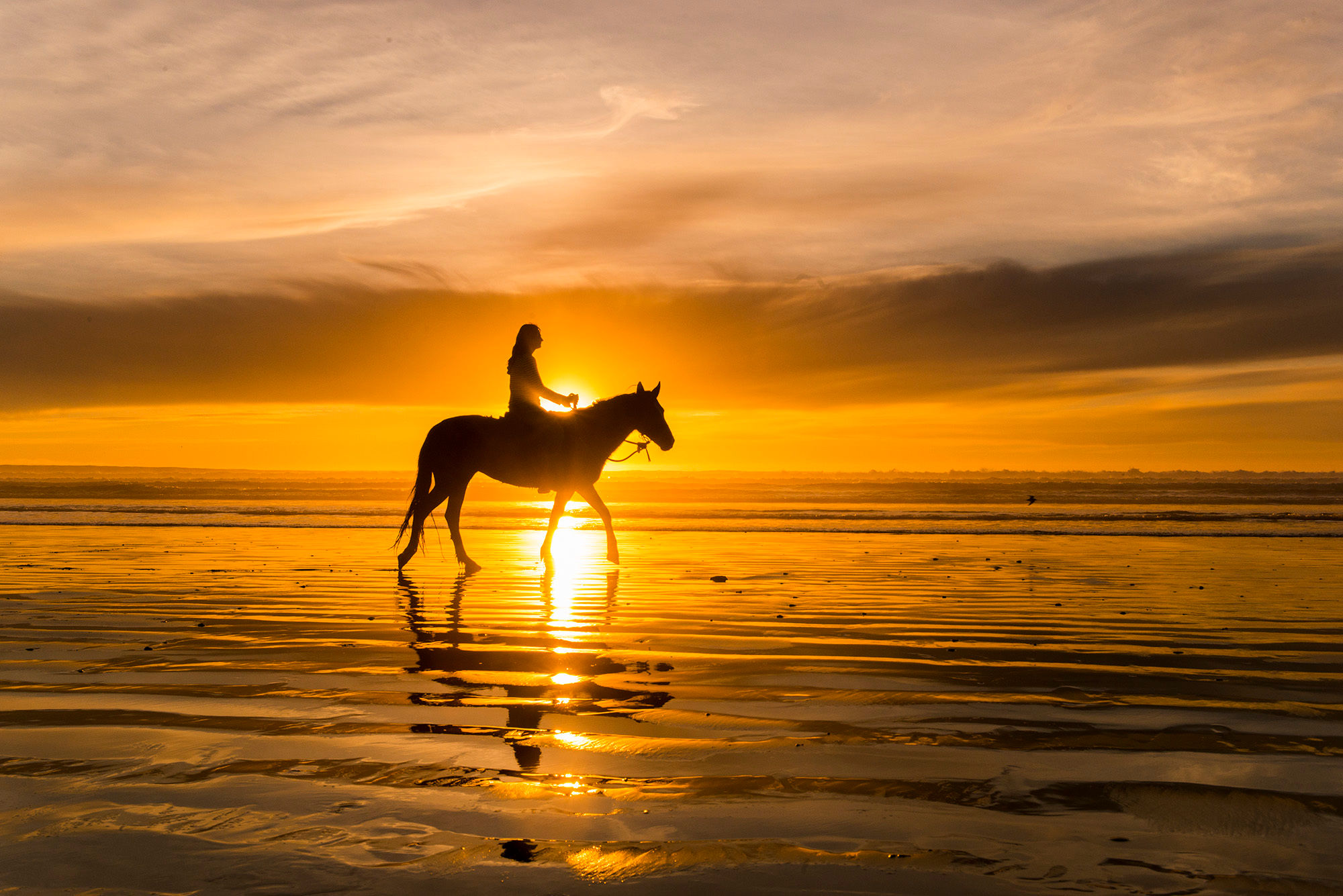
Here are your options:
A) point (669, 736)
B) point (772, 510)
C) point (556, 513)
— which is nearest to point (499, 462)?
point (556, 513)

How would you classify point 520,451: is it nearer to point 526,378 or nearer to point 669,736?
point 526,378

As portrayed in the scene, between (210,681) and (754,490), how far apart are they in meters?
49.8

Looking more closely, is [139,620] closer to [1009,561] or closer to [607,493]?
[1009,561]

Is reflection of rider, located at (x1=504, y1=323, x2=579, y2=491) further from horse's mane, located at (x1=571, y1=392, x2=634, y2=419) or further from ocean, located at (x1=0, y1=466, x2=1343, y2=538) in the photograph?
ocean, located at (x1=0, y1=466, x2=1343, y2=538)

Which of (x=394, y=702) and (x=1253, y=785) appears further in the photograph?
(x=394, y=702)

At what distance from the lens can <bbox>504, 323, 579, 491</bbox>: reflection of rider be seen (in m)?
13.7

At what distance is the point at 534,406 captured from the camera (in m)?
13.8

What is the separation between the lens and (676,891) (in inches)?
105

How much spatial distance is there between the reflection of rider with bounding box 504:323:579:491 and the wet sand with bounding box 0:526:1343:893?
478 centimetres

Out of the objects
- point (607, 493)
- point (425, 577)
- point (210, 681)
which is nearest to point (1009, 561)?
point (425, 577)

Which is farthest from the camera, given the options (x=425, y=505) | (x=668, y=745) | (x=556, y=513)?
(x=425, y=505)

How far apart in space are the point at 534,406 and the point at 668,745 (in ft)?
33.2

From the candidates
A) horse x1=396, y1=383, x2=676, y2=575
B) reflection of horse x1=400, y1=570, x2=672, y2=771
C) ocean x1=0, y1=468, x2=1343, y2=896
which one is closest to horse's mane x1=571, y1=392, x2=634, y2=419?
horse x1=396, y1=383, x2=676, y2=575

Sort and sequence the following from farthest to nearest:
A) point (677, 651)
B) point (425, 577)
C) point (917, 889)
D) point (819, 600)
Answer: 1. point (425, 577)
2. point (819, 600)
3. point (677, 651)
4. point (917, 889)
